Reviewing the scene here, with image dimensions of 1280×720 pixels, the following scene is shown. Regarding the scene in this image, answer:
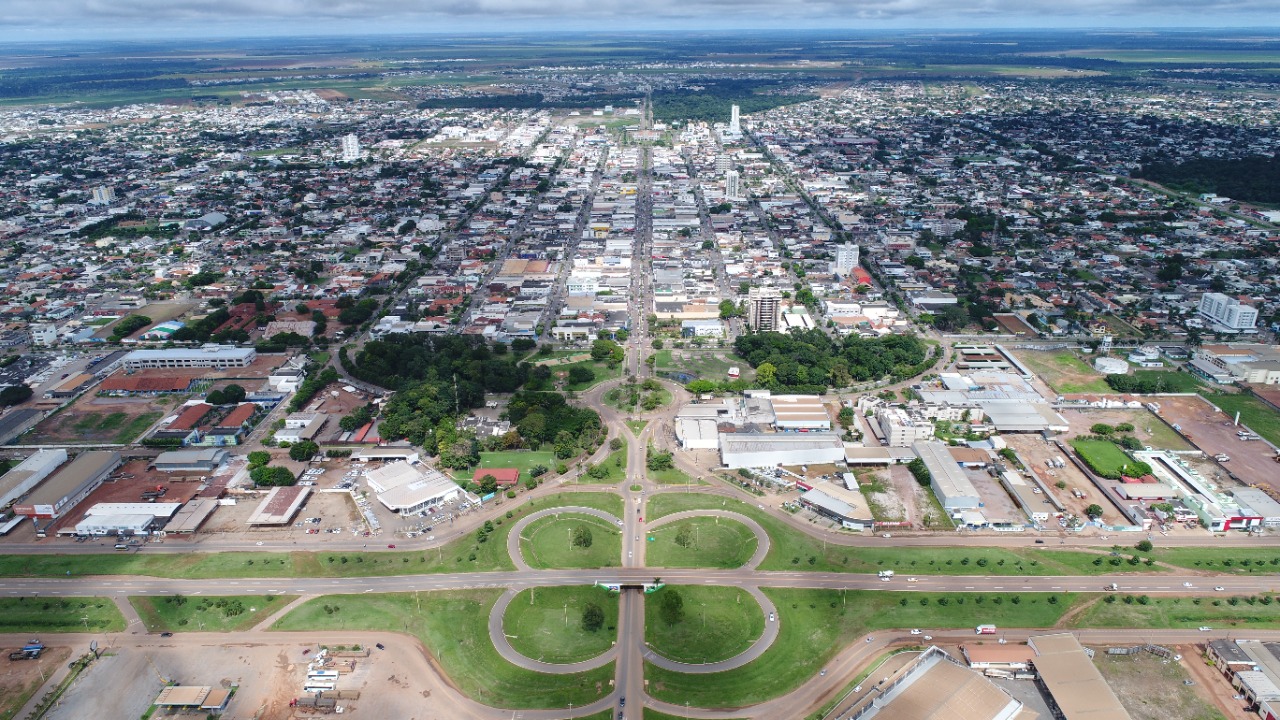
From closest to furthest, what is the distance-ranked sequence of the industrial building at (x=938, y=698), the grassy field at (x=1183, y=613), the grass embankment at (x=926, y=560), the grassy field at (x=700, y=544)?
the industrial building at (x=938, y=698)
the grassy field at (x=1183, y=613)
the grass embankment at (x=926, y=560)
the grassy field at (x=700, y=544)

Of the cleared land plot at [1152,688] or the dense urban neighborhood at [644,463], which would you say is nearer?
the cleared land plot at [1152,688]

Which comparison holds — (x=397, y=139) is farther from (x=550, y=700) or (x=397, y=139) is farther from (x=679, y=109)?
(x=550, y=700)

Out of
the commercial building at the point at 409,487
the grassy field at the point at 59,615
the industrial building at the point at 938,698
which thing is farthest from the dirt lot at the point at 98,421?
the industrial building at the point at 938,698

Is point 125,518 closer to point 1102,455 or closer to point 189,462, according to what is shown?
point 189,462

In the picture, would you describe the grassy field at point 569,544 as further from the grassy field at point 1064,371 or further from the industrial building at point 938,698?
the grassy field at point 1064,371

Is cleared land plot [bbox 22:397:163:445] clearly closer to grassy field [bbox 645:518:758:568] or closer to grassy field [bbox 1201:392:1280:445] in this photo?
grassy field [bbox 645:518:758:568]

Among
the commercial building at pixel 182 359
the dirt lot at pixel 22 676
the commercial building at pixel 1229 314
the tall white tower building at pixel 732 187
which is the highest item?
the tall white tower building at pixel 732 187

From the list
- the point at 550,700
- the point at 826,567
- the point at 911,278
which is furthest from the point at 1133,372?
the point at 550,700
